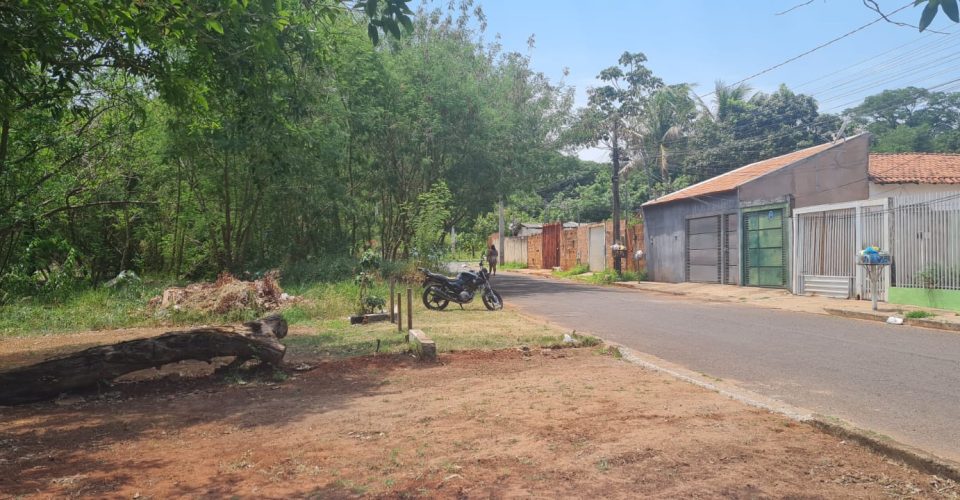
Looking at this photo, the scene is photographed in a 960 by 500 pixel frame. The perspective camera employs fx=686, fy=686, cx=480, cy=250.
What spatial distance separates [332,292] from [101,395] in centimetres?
910

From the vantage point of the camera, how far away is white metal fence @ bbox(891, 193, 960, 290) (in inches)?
556

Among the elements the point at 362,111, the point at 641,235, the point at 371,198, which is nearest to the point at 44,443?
the point at 362,111

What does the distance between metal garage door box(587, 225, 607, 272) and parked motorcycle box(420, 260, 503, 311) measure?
1674 centimetres

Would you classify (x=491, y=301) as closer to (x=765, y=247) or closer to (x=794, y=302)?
(x=794, y=302)

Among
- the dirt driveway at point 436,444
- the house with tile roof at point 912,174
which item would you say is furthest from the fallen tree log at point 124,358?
the house with tile roof at point 912,174

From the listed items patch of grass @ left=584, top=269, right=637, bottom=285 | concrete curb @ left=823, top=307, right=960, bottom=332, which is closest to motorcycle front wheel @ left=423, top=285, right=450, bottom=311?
concrete curb @ left=823, top=307, right=960, bottom=332

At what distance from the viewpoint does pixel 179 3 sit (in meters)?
6.91

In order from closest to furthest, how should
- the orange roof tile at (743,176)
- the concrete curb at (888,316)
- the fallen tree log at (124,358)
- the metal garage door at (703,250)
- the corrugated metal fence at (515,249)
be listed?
the fallen tree log at (124,358)
the concrete curb at (888,316)
the orange roof tile at (743,176)
the metal garage door at (703,250)
the corrugated metal fence at (515,249)

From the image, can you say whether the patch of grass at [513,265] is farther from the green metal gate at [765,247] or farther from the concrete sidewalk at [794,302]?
the green metal gate at [765,247]

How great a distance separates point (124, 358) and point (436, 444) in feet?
12.7

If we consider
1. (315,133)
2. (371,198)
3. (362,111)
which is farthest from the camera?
(371,198)

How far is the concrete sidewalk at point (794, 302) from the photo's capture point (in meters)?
12.8

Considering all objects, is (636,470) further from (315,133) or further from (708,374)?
(315,133)

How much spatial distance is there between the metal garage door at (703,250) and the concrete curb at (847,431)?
17083 mm
